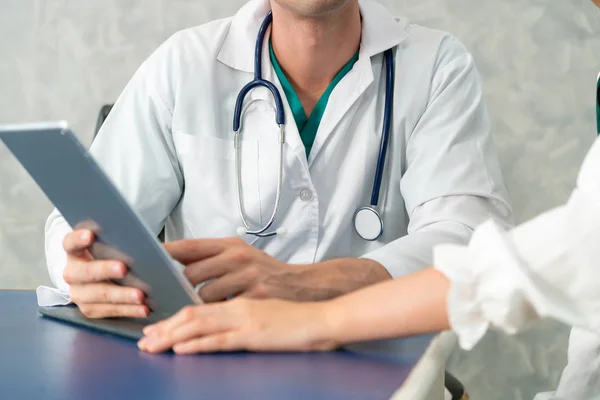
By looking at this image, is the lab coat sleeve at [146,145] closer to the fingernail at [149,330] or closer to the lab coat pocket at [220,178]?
the lab coat pocket at [220,178]

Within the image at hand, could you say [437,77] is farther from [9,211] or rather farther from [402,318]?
[9,211]

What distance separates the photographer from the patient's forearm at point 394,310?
0.73 metres

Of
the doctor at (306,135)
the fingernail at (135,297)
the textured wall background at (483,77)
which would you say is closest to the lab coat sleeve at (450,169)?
the doctor at (306,135)

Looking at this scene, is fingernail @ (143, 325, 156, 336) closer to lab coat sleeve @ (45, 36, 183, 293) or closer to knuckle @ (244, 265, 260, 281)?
knuckle @ (244, 265, 260, 281)

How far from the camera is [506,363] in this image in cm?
205

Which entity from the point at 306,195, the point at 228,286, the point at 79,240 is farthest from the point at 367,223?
the point at 79,240

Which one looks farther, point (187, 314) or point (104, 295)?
point (104, 295)

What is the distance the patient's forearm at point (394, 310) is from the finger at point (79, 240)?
1.03 feet

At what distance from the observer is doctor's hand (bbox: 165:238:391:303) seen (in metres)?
0.95

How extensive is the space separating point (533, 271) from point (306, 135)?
75cm

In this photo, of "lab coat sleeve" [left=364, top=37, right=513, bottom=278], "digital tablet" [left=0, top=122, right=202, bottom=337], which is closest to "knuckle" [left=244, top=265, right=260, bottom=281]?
"digital tablet" [left=0, top=122, right=202, bottom=337]

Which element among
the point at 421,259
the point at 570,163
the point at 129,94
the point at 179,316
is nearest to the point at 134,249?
the point at 179,316

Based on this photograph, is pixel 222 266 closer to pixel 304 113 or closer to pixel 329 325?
pixel 329 325

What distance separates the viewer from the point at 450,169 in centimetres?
128
